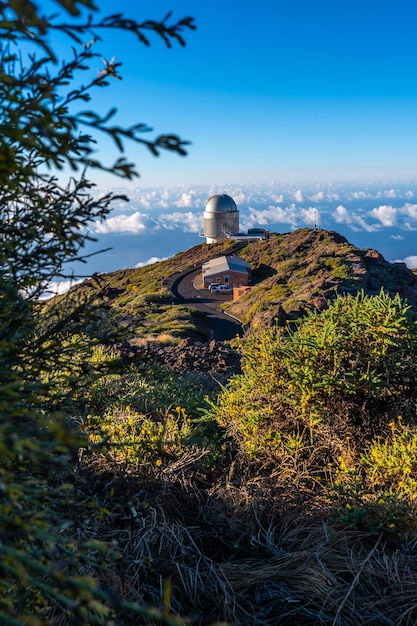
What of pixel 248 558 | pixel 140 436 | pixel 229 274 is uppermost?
pixel 229 274

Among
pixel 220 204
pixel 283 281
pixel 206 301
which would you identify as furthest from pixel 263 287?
pixel 220 204

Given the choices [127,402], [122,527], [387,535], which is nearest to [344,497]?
[387,535]

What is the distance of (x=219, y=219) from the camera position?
53406mm

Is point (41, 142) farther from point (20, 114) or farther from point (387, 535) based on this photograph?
point (387, 535)

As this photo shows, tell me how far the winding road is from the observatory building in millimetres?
9566

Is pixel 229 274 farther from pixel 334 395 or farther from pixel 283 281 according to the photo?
pixel 334 395

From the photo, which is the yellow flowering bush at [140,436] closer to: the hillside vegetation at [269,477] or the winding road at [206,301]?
the hillside vegetation at [269,477]

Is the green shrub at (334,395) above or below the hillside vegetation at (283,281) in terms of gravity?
below

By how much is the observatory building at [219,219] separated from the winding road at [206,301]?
31.4 ft

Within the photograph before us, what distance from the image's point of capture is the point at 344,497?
4141mm

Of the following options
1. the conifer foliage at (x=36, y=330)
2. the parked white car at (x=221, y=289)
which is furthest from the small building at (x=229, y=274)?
the conifer foliage at (x=36, y=330)

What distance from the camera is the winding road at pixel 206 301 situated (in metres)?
24.7

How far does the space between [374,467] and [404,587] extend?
4.23 ft

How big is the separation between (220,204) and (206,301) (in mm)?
22910
